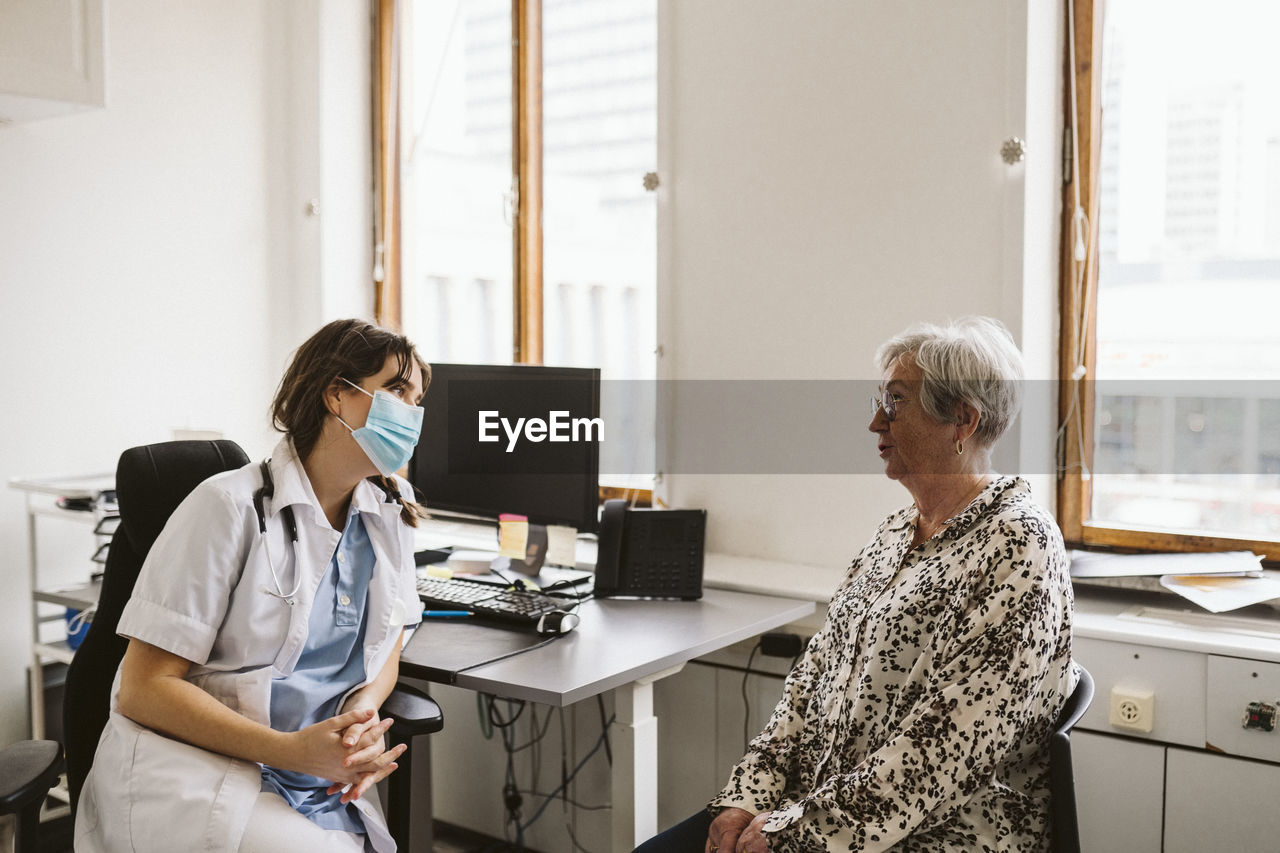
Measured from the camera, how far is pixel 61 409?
2.95m

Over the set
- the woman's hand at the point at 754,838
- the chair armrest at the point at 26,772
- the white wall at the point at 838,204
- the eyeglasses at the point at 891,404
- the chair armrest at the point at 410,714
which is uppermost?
the white wall at the point at 838,204

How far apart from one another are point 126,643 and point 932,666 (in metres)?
1.23

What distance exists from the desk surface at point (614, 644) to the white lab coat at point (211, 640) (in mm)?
290

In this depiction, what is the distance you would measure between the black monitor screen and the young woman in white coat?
0.51 m

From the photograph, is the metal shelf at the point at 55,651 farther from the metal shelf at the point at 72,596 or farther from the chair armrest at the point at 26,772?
the chair armrest at the point at 26,772

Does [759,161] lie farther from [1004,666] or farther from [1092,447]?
[1004,666]

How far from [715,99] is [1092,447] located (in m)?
1.16

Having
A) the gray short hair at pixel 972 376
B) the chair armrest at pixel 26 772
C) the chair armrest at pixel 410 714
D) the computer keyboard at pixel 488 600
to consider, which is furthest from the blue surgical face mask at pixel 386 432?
the gray short hair at pixel 972 376

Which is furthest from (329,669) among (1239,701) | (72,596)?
(1239,701)

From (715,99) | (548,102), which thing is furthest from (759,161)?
(548,102)

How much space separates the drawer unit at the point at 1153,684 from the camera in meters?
1.91

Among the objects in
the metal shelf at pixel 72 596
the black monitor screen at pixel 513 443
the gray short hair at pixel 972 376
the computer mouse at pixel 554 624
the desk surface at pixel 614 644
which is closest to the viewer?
the gray short hair at pixel 972 376

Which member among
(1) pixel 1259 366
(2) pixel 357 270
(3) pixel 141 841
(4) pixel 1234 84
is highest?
(4) pixel 1234 84

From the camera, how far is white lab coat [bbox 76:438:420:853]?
1487 mm
